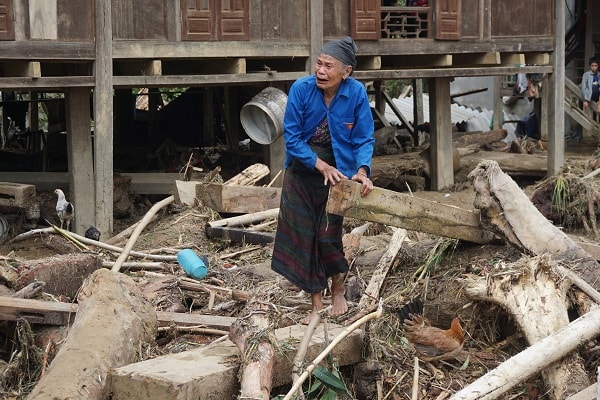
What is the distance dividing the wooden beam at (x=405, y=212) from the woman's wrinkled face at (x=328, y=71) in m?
0.64

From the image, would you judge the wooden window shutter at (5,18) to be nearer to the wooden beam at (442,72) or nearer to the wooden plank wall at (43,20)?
the wooden plank wall at (43,20)

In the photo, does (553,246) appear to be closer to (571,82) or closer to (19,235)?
(19,235)

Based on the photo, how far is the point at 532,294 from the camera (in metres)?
6.94

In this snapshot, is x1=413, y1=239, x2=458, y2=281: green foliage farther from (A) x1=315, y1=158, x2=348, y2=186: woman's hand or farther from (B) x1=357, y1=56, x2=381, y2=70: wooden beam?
(B) x1=357, y1=56, x2=381, y2=70: wooden beam

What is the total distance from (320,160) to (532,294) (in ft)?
5.75

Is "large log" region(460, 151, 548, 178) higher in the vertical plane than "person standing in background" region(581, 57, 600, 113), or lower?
lower

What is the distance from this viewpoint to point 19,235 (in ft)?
35.8

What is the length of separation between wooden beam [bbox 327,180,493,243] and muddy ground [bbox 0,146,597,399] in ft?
0.85

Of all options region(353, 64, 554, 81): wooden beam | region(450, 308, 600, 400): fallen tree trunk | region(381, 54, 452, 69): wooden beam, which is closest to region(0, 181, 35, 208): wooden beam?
region(353, 64, 554, 81): wooden beam

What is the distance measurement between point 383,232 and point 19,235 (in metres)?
3.89

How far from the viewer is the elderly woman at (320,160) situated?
6527mm

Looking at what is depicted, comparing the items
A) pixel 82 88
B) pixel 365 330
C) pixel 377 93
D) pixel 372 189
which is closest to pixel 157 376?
pixel 365 330

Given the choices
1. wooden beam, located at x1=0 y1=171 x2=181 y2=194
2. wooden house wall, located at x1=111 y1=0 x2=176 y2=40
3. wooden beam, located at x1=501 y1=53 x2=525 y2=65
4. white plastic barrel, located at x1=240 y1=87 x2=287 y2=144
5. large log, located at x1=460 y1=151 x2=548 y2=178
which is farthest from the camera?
large log, located at x1=460 y1=151 x2=548 y2=178

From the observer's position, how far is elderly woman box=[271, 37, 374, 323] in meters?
6.53
